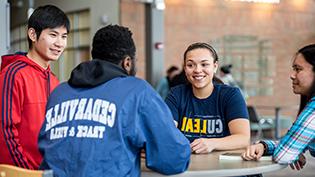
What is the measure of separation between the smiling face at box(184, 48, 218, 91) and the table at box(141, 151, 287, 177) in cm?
39

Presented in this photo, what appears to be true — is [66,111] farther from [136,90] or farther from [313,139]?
[313,139]

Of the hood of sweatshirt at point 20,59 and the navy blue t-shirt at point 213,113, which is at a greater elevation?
the hood of sweatshirt at point 20,59

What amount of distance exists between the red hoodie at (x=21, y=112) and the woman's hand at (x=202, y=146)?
2.12 feet

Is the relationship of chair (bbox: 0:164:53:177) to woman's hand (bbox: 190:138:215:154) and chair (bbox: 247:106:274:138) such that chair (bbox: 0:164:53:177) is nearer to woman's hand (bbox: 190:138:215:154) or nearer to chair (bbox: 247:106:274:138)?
woman's hand (bbox: 190:138:215:154)

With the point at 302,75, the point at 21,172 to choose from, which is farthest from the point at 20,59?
the point at 302,75

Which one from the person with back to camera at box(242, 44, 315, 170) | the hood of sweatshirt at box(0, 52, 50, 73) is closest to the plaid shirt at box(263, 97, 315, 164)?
the person with back to camera at box(242, 44, 315, 170)

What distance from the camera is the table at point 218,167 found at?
180 cm

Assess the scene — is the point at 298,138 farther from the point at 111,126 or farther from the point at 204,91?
the point at 111,126

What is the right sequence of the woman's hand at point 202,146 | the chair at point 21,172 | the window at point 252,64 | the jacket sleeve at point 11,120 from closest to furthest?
the chair at point 21,172, the jacket sleeve at point 11,120, the woman's hand at point 202,146, the window at point 252,64

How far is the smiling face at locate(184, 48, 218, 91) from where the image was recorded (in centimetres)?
244

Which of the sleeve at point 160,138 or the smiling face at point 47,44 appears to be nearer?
the sleeve at point 160,138

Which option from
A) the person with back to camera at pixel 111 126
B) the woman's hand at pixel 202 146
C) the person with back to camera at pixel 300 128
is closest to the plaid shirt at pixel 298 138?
the person with back to camera at pixel 300 128

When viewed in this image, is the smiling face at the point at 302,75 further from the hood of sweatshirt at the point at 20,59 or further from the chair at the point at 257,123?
the chair at the point at 257,123

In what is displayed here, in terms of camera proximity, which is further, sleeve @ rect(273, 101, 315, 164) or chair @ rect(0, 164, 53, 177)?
sleeve @ rect(273, 101, 315, 164)
